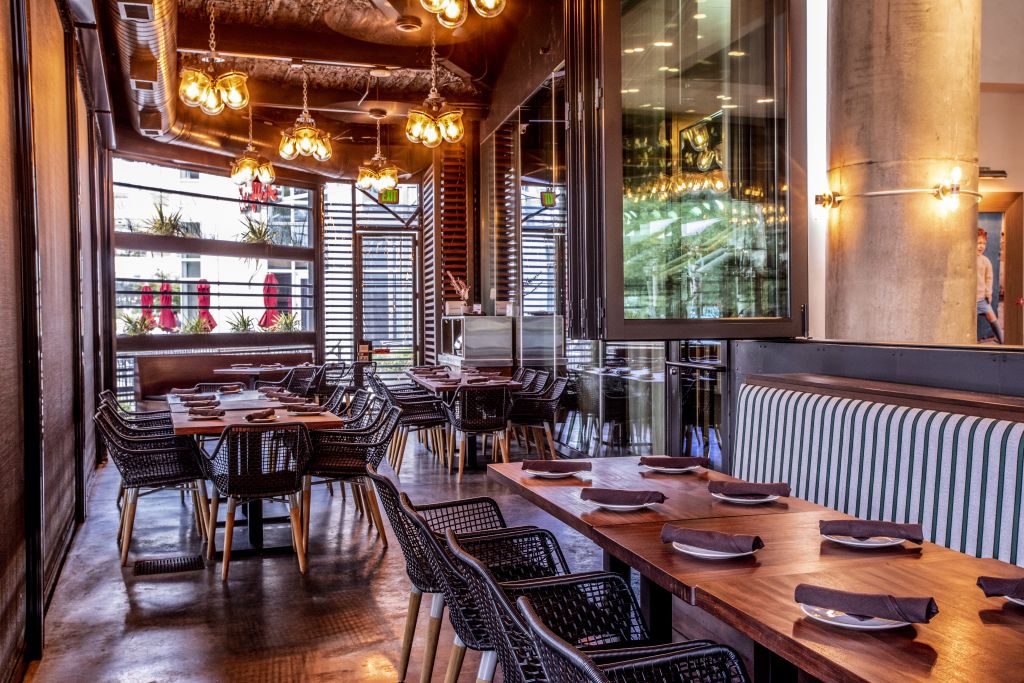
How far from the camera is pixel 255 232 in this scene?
40.3ft

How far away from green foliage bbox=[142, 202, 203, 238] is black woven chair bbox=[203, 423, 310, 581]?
690 centimetres

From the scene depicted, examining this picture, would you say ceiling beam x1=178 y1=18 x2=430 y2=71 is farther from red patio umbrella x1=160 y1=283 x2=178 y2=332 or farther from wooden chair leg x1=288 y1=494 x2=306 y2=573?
wooden chair leg x1=288 y1=494 x2=306 y2=573

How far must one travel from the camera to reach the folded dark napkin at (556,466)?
3.49 m

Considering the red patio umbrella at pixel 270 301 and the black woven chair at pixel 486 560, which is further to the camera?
the red patio umbrella at pixel 270 301

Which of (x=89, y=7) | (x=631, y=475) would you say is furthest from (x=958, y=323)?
(x=89, y=7)

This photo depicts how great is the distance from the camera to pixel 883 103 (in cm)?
511

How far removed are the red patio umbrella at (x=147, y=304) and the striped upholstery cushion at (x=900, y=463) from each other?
346 inches

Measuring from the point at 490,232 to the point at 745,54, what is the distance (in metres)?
6.77

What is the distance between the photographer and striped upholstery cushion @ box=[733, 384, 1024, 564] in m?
2.86

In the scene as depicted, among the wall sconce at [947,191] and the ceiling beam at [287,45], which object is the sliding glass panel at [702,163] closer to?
the wall sconce at [947,191]

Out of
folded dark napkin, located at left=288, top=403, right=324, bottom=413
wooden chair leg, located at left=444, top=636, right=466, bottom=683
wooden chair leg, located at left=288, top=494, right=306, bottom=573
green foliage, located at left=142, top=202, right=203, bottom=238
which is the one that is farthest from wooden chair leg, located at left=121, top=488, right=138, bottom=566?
green foliage, located at left=142, top=202, right=203, bottom=238

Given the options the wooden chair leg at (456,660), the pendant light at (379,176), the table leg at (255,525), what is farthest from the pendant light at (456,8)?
the pendant light at (379,176)

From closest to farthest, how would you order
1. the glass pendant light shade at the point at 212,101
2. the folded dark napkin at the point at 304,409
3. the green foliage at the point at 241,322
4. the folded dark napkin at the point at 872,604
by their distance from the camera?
the folded dark napkin at the point at 872,604, the folded dark napkin at the point at 304,409, the glass pendant light shade at the point at 212,101, the green foliage at the point at 241,322

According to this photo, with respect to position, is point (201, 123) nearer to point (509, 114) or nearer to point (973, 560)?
point (509, 114)
